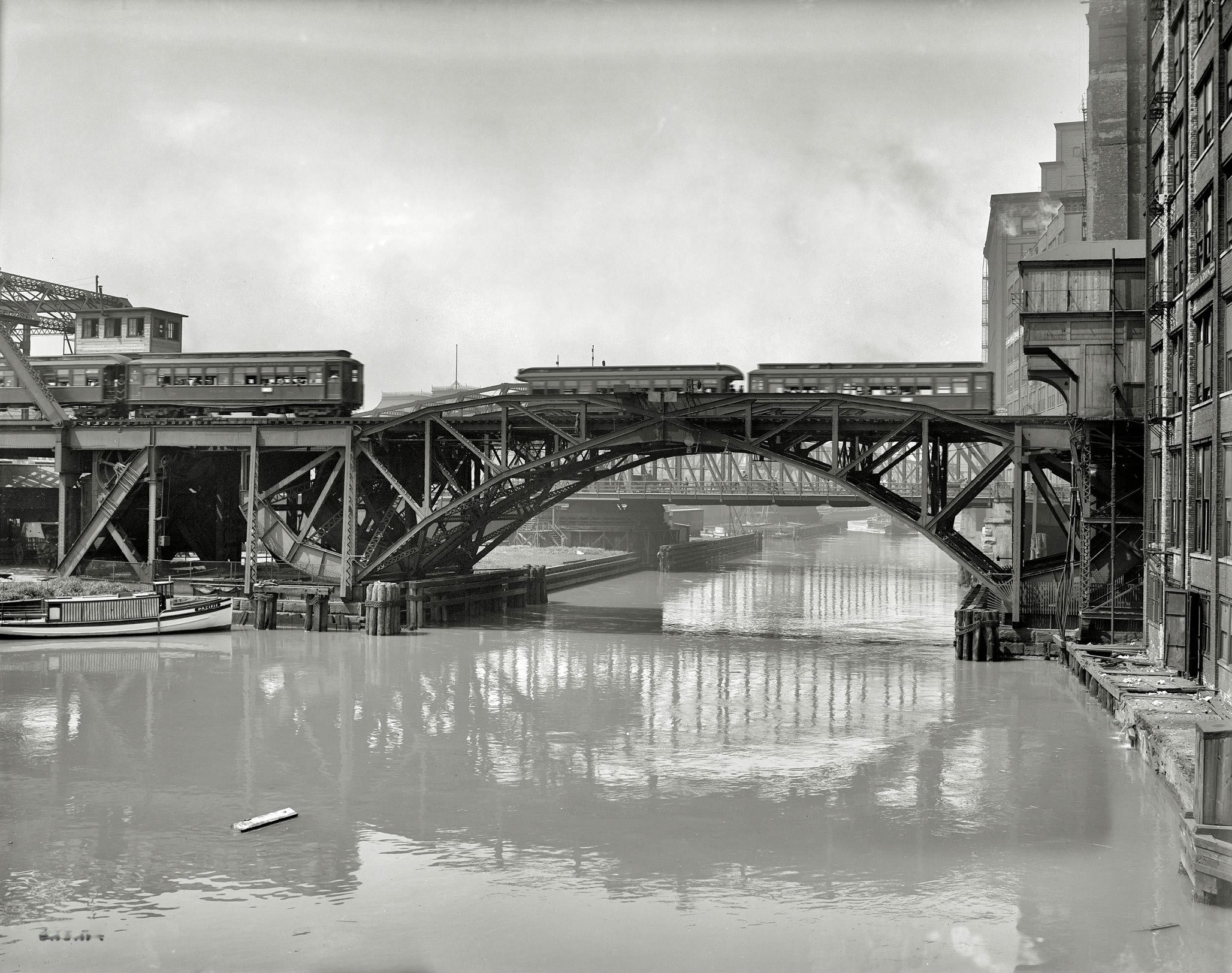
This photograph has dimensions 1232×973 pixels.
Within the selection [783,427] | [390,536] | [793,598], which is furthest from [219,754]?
[793,598]

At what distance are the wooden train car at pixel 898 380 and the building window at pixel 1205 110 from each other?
16.8 m

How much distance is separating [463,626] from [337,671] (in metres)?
12.7

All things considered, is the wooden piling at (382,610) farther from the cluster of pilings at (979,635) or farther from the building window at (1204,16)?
the building window at (1204,16)

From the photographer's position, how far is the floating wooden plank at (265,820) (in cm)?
2006

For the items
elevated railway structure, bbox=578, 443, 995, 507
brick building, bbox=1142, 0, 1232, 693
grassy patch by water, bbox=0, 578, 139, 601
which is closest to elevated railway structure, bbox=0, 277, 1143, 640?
grassy patch by water, bbox=0, 578, 139, 601

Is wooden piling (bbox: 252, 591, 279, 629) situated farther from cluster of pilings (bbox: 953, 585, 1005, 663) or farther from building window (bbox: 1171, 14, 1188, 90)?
building window (bbox: 1171, 14, 1188, 90)

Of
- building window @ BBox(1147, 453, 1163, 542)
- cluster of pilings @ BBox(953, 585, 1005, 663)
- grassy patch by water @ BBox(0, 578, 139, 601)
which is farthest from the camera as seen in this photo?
grassy patch by water @ BBox(0, 578, 139, 601)

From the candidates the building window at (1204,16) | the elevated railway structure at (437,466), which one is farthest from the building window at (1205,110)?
the elevated railway structure at (437,466)

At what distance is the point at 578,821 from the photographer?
21062mm

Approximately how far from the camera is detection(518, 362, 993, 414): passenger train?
47.1m

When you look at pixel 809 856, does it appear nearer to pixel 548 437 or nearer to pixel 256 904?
pixel 256 904

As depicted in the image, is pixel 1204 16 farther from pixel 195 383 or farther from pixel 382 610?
pixel 195 383

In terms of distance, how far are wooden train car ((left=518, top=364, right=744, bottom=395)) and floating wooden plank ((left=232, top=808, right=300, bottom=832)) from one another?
27.4m

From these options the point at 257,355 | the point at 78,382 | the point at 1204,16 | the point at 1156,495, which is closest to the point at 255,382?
the point at 257,355
